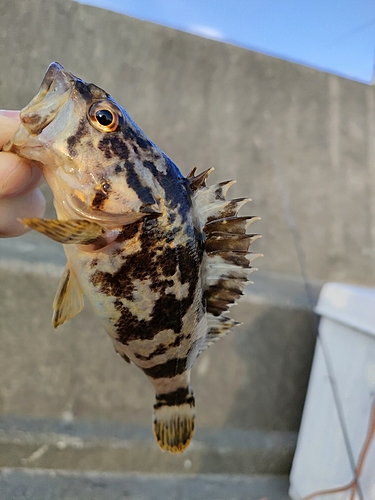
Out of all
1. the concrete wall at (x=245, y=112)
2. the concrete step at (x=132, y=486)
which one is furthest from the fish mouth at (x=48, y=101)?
the concrete step at (x=132, y=486)

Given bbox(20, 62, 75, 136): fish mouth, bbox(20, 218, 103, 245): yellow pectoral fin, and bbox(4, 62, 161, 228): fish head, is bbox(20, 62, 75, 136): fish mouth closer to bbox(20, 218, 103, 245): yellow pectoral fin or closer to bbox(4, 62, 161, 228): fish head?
bbox(4, 62, 161, 228): fish head

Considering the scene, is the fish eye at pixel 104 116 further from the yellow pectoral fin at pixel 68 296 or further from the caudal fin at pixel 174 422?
the caudal fin at pixel 174 422

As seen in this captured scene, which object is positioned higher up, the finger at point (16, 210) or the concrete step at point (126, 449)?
the finger at point (16, 210)

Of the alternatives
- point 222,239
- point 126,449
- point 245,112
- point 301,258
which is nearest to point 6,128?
point 222,239

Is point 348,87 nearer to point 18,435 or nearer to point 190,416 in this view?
point 190,416

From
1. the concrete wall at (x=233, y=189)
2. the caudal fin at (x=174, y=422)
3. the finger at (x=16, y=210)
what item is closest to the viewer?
the finger at (x=16, y=210)

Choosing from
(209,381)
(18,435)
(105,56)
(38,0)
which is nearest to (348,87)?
(105,56)

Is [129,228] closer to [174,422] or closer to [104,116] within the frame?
[104,116]
